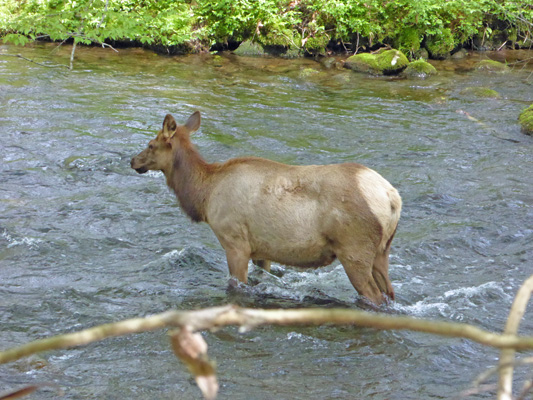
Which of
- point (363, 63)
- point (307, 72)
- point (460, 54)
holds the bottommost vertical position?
point (307, 72)

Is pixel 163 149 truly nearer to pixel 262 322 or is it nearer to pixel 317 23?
pixel 262 322

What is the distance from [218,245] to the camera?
8320 mm

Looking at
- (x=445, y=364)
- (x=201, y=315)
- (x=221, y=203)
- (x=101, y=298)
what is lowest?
(x=101, y=298)

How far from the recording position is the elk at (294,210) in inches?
241

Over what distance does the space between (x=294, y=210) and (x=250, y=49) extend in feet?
54.7

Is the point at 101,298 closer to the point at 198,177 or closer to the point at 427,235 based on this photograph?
the point at 198,177

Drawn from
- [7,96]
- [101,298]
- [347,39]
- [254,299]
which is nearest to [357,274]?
[254,299]

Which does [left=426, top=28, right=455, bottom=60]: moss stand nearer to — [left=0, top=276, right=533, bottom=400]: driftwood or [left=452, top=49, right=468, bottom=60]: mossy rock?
[left=452, top=49, right=468, bottom=60]: mossy rock

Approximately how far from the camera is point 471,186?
10.2 metres

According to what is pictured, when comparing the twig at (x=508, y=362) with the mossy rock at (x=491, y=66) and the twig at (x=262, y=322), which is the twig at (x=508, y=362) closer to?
the twig at (x=262, y=322)

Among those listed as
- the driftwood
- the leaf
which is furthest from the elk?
the leaf

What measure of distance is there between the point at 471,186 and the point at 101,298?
646 centimetres

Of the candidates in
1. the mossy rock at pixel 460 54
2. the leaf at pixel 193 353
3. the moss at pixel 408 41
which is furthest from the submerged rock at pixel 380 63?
the leaf at pixel 193 353

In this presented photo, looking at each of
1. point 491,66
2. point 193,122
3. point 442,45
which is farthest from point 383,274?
point 442,45
